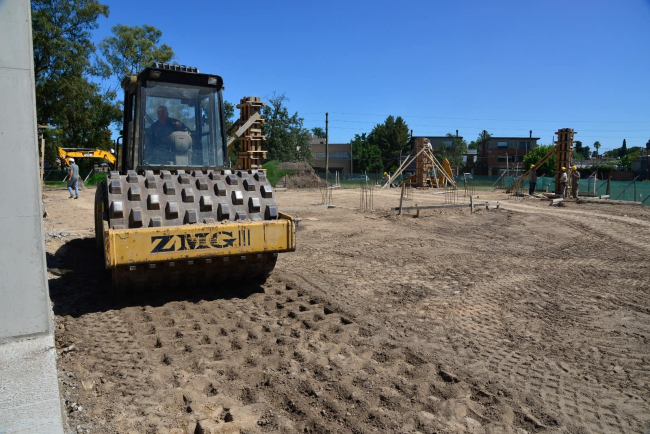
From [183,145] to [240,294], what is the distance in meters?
2.16

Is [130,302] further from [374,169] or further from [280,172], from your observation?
[374,169]

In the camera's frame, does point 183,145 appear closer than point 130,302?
No

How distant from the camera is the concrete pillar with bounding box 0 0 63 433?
3791 mm

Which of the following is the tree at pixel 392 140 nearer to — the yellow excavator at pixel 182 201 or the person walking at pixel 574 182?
the person walking at pixel 574 182

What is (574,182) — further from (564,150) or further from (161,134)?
(161,134)

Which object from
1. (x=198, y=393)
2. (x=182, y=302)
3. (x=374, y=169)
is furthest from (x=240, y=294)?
(x=374, y=169)

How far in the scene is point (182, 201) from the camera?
518 centimetres

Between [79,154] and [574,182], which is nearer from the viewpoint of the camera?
[574,182]

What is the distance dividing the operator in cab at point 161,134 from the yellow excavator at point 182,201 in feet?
0.04

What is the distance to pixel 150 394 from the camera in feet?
11.8

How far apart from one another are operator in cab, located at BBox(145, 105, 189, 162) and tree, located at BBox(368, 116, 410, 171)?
6857 centimetres

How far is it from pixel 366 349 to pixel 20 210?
10.4 feet

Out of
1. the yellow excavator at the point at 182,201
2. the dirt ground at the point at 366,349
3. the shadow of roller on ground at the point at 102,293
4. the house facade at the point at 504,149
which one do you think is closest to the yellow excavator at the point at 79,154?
the dirt ground at the point at 366,349

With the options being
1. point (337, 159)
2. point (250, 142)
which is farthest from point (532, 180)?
point (337, 159)
